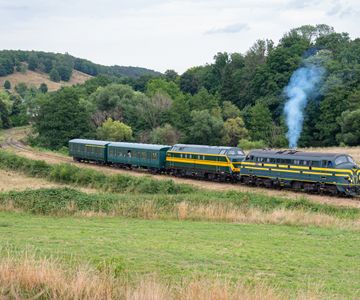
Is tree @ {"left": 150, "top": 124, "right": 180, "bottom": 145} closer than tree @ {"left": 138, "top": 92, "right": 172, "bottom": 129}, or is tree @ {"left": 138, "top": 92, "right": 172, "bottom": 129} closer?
tree @ {"left": 150, "top": 124, "right": 180, "bottom": 145}

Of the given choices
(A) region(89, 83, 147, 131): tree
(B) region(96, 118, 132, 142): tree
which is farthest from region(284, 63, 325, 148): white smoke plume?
(A) region(89, 83, 147, 131): tree

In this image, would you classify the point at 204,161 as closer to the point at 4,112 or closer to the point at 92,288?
the point at 92,288

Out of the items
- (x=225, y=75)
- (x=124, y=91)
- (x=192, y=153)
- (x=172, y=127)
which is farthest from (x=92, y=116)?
(x=192, y=153)

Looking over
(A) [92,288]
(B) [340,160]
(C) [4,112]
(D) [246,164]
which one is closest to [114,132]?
(D) [246,164]

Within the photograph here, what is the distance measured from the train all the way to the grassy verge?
16.0 feet

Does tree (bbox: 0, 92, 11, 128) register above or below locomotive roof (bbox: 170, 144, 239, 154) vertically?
above

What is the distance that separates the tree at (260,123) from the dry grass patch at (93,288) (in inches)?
2923

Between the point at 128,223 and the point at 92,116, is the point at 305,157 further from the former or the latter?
the point at 92,116

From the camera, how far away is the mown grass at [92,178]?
3751 cm

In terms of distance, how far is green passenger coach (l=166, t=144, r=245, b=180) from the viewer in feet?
136

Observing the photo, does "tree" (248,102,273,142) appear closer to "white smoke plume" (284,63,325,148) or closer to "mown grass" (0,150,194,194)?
"white smoke plume" (284,63,325,148)

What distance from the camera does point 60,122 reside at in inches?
3312

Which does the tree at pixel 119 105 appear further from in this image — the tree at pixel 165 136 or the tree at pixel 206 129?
the tree at pixel 206 129

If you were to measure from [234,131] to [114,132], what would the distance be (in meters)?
20.4
